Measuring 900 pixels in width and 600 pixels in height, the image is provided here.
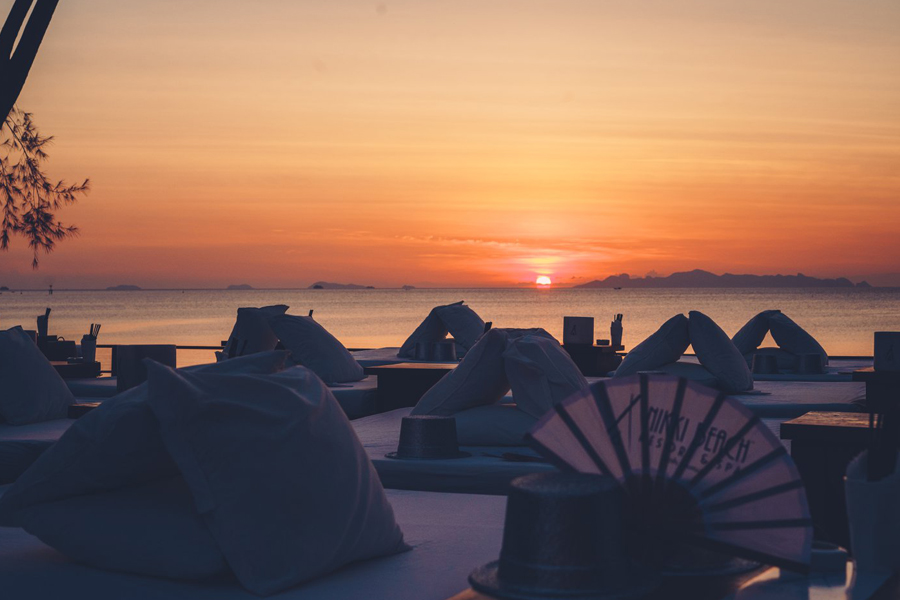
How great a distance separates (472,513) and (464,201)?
32867 millimetres

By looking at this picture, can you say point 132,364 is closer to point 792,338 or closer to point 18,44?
point 18,44

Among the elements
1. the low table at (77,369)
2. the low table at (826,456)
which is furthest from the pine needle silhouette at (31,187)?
the low table at (826,456)

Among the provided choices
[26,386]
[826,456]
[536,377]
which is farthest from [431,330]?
[826,456]

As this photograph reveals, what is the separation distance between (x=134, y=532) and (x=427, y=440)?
182 centimetres

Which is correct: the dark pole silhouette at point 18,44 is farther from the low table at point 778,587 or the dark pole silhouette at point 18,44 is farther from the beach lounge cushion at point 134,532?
the low table at point 778,587

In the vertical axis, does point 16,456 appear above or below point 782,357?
below

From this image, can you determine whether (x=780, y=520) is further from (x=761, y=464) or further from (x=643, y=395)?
(x=643, y=395)

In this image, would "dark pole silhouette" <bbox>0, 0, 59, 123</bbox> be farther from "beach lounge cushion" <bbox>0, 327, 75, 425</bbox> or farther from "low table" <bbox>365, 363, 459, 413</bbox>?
"low table" <bbox>365, 363, 459, 413</bbox>

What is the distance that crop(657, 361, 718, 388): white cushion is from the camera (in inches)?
271

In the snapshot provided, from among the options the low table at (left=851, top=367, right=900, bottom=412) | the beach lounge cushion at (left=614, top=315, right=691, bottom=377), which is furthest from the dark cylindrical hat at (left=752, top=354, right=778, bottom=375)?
the low table at (left=851, top=367, right=900, bottom=412)

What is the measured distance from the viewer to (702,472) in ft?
5.80

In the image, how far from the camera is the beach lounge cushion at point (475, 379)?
4.52m

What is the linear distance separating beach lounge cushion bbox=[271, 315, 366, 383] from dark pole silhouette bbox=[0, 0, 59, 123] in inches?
128

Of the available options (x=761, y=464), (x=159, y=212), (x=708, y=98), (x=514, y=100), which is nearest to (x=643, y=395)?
(x=761, y=464)
